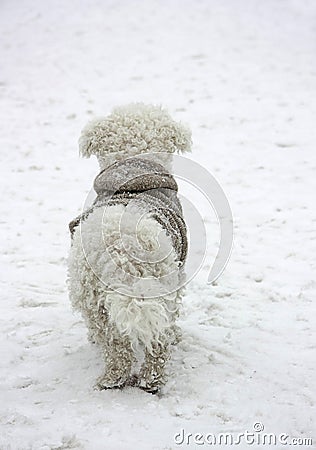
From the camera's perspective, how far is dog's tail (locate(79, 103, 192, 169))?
3.06 metres

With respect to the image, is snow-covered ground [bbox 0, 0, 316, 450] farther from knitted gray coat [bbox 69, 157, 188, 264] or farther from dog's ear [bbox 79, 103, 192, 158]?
dog's ear [bbox 79, 103, 192, 158]

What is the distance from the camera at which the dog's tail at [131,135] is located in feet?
10.0

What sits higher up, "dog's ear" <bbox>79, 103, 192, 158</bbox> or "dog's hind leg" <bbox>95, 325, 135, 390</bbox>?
"dog's ear" <bbox>79, 103, 192, 158</bbox>

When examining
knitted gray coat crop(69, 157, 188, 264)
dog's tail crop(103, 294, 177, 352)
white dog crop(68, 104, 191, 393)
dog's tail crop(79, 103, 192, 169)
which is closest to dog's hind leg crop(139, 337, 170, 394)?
white dog crop(68, 104, 191, 393)

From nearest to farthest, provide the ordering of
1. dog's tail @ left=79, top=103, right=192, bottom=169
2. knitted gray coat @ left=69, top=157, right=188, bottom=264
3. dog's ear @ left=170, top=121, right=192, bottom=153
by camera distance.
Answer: knitted gray coat @ left=69, top=157, right=188, bottom=264
dog's tail @ left=79, top=103, right=192, bottom=169
dog's ear @ left=170, top=121, right=192, bottom=153

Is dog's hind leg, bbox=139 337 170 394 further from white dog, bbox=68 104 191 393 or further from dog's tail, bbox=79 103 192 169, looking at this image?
dog's tail, bbox=79 103 192 169

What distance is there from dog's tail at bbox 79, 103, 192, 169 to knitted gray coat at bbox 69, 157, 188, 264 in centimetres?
18

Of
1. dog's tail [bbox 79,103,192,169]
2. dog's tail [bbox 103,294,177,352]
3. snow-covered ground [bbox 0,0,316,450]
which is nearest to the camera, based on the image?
dog's tail [bbox 103,294,177,352]

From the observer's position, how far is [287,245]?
14.2 ft

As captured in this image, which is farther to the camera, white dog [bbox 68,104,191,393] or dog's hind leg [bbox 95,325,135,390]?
dog's hind leg [bbox 95,325,135,390]

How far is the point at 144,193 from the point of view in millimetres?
Result: 2729

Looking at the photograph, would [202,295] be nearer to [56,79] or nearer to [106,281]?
[106,281]

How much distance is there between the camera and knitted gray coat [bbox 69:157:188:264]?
2666mm

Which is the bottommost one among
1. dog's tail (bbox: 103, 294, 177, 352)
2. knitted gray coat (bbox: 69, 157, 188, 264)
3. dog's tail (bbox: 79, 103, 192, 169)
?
dog's tail (bbox: 103, 294, 177, 352)
